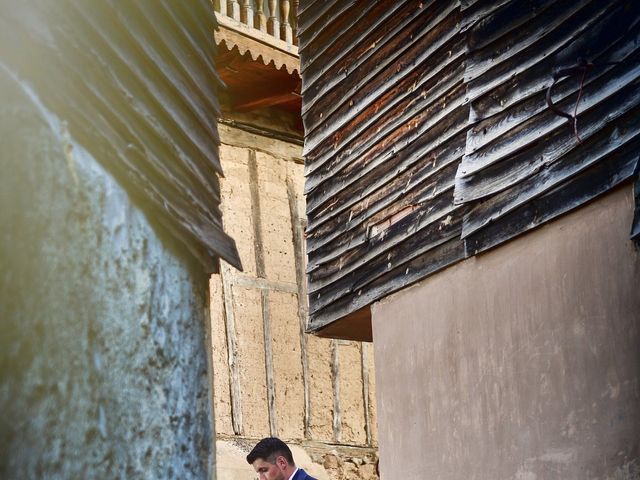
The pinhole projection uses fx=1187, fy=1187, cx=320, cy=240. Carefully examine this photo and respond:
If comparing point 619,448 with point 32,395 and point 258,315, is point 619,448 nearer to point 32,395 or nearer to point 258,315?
point 32,395

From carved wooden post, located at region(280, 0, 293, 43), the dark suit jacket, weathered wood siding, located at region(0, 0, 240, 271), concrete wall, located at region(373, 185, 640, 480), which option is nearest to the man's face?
the dark suit jacket

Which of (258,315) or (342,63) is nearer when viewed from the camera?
(342,63)

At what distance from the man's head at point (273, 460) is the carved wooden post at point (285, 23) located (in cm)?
536

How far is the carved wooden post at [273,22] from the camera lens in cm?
1166

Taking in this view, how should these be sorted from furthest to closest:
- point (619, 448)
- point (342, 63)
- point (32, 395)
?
point (342, 63) < point (619, 448) < point (32, 395)

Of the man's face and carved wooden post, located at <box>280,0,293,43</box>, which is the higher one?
carved wooden post, located at <box>280,0,293,43</box>

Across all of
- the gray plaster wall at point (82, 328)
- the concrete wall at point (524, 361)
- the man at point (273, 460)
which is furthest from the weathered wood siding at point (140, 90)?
the man at point (273, 460)

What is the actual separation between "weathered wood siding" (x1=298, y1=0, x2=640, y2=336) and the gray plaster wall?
3957mm

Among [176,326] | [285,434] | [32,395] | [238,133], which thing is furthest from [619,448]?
[238,133]

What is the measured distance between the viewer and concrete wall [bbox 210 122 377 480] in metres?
11.0

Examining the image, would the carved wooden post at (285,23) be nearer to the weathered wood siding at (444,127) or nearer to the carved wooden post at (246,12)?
the carved wooden post at (246,12)

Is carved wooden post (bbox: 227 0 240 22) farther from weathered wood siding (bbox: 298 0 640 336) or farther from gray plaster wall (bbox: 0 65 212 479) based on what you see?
gray plaster wall (bbox: 0 65 212 479)

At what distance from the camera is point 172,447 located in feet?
6.48

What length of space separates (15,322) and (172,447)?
1.19ft
